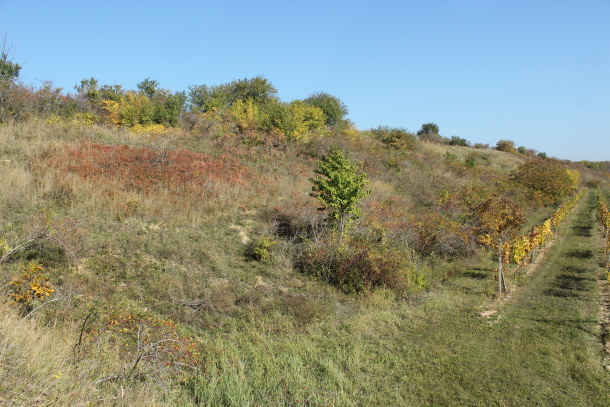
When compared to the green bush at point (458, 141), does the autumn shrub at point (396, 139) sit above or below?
below

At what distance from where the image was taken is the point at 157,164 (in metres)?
14.5

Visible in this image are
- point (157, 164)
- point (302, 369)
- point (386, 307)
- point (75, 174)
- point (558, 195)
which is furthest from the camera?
point (558, 195)

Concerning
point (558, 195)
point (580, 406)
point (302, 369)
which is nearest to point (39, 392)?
point (302, 369)

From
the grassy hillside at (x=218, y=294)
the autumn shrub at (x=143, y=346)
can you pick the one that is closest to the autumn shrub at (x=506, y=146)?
the grassy hillside at (x=218, y=294)

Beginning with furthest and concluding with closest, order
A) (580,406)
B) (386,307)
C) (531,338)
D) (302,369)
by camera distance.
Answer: (386,307), (531,338), (302,369), (580,406)

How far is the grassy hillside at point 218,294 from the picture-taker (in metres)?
4.95

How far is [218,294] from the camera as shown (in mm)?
8266

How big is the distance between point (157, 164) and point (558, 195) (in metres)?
32.9

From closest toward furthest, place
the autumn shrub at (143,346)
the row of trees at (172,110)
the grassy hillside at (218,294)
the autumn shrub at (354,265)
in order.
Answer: the autumn shrub at (143,346), the grassy hillside at (218,294), the autumn shrub at (354,265), the row of trees at (172,110)

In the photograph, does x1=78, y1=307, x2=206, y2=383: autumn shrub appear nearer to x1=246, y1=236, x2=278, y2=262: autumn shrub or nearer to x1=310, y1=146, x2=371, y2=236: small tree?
x1=246, y1=236, x2=278, y2=262: autumn shrub

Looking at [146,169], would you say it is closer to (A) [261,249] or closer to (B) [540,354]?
(A) [261,249]

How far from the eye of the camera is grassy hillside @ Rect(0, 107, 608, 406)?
4.95 meters

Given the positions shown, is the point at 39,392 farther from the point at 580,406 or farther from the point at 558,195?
the point at 558,195

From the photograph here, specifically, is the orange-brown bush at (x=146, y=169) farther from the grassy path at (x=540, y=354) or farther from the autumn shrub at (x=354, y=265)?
the grassy path at (x=540, y=354)
